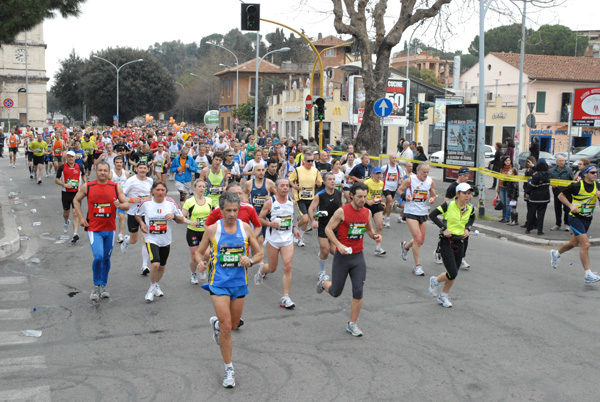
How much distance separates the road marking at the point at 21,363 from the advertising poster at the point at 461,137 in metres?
14.4

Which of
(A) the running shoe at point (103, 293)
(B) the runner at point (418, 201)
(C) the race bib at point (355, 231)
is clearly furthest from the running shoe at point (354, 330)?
(A) the running shoe at point (103, 293)

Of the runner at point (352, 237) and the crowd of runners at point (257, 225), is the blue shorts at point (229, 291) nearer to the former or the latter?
the crowd of runners at point (257, 225)

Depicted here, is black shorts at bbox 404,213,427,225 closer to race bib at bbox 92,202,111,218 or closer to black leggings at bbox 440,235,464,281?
black leggings at bbox 440,235,464,281

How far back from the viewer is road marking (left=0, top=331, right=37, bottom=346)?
703cm

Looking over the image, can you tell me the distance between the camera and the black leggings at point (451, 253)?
8.35m

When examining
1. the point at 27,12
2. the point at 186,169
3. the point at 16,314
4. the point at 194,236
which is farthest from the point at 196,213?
the point at 27,12

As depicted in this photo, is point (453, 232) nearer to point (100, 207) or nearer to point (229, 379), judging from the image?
point (229, 379)

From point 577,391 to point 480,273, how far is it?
5.02m

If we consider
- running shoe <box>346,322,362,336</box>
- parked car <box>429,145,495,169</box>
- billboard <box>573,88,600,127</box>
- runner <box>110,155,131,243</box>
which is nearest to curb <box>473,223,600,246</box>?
billboard <box>573,88,600,127</box>

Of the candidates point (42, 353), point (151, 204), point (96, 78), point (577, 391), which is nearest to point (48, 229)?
point (151, 204)

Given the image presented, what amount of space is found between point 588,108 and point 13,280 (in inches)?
633

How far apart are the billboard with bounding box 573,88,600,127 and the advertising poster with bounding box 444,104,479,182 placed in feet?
10.2

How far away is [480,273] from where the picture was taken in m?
10.7

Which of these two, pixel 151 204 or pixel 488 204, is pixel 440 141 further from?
pixel 151 204
